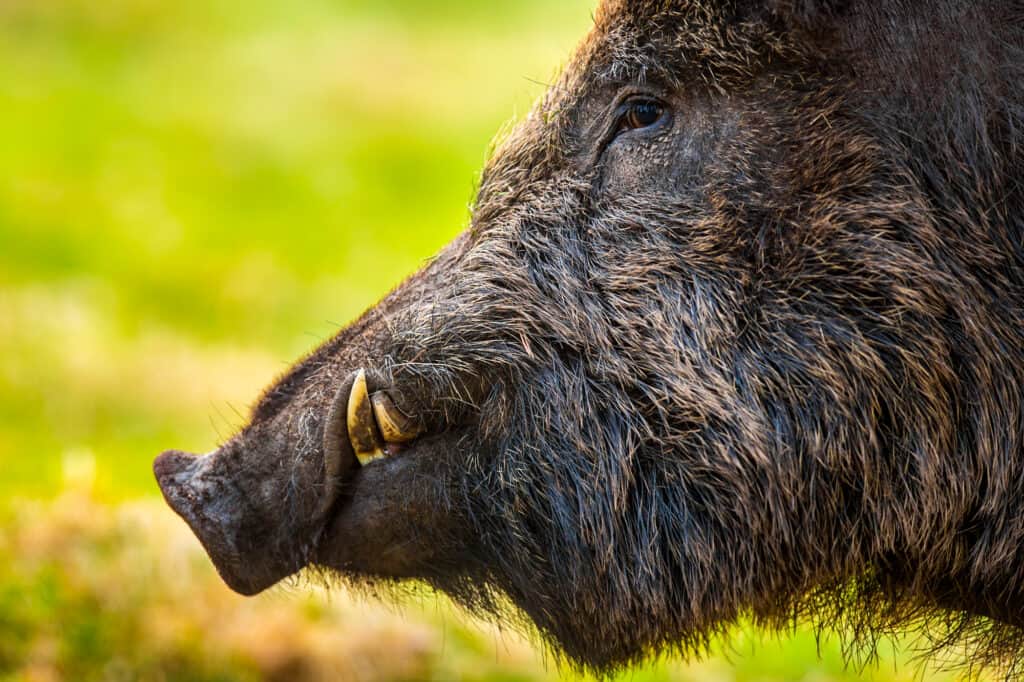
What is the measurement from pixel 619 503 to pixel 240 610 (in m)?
2.10

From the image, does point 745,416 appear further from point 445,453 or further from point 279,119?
point 279,119

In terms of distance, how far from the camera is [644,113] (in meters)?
3.63

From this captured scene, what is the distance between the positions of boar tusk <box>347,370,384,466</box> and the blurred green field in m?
0.58

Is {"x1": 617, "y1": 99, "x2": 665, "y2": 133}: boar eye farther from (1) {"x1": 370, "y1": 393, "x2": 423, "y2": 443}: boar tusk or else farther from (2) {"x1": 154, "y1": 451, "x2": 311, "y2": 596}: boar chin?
(2) {"x1": 154, "y1": 451, "x2": 311, "y2": 596}: boar chin

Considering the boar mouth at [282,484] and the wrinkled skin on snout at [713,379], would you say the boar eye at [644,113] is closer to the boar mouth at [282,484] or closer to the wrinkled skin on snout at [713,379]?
the wrinkled skin on snout at [713,379]

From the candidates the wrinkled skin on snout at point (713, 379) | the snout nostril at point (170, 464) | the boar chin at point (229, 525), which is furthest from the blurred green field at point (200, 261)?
the snout nostril at point (170, 464)

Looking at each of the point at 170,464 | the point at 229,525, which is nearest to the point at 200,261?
the point at 170,464

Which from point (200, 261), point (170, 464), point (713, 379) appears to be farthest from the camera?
point (200, 261)

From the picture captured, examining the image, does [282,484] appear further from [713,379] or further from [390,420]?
[713,379]

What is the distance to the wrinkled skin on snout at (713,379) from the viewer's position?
3.34 meters

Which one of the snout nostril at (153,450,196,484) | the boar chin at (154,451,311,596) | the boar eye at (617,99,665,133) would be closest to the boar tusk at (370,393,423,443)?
the boar chin at (154,451,311,596)

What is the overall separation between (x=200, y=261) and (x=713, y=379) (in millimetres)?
7945

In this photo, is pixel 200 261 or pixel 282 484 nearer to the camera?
pixel 282 484

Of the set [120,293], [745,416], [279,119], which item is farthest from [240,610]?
[279,119]
